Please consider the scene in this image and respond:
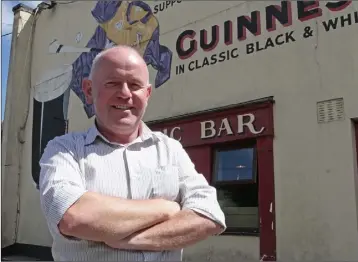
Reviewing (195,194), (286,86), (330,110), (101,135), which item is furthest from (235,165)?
(101,135)

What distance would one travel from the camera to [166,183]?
1827 mm

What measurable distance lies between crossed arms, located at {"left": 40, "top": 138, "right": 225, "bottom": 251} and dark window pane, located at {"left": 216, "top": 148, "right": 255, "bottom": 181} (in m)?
4.39

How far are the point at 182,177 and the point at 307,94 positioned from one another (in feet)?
Answer: 13.4

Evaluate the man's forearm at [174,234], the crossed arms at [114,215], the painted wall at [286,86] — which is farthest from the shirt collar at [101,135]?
the painted wall at [286,86]

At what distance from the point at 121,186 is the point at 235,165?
4715 millimetres

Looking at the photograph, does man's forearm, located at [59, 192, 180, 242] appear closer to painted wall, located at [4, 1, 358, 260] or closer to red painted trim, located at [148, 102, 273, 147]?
painted wall, located at [4, 1, 358, 260]

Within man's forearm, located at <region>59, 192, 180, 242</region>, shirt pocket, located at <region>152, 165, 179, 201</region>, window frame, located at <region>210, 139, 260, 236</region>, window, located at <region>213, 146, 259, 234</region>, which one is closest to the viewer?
man's forearm, located at <region>59, 192, 180, 242</region>

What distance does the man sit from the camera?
5.32 ft

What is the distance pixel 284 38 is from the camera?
594cm

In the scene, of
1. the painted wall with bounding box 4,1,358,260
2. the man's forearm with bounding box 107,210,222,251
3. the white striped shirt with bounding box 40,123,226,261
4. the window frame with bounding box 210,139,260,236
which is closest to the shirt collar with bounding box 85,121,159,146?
the white striped shirt with bounding box 40,123,226,261

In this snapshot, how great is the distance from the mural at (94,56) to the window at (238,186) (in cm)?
199

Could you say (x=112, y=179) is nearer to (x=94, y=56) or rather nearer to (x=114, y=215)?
(x=114, y=215)

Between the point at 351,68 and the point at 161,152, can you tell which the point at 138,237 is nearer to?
the point at 161,152

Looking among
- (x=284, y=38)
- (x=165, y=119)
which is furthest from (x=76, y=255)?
(x=165, y=119)
